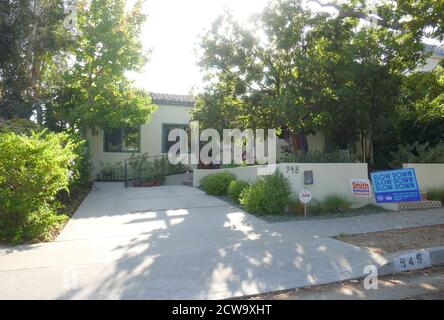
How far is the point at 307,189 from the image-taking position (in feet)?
31.9

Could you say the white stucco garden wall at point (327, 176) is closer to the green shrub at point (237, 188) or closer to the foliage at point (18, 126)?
the green shrub at point (237, 188)

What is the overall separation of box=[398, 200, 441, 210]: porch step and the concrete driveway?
0.75 metres

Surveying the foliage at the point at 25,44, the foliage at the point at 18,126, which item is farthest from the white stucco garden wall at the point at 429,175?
the foliage at the point at 25,44

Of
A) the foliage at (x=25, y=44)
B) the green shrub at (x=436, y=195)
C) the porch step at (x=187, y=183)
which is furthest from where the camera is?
the porch step at (x=187, y=183)

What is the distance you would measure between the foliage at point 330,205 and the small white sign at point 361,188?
0.36 meters

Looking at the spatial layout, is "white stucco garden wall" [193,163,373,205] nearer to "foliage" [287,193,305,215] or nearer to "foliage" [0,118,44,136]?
"foliage" [287,193,305,215]

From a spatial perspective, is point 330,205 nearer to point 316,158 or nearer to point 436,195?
point 316,158

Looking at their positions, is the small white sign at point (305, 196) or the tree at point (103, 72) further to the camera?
the tree at point (103, 72)

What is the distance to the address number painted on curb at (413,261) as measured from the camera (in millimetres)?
5625

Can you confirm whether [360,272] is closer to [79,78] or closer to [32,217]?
[32,217]

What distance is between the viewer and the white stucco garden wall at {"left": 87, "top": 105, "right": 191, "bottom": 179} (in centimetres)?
1825

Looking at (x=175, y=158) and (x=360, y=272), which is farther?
(x=175, y=158)

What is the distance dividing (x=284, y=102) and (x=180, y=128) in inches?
392
